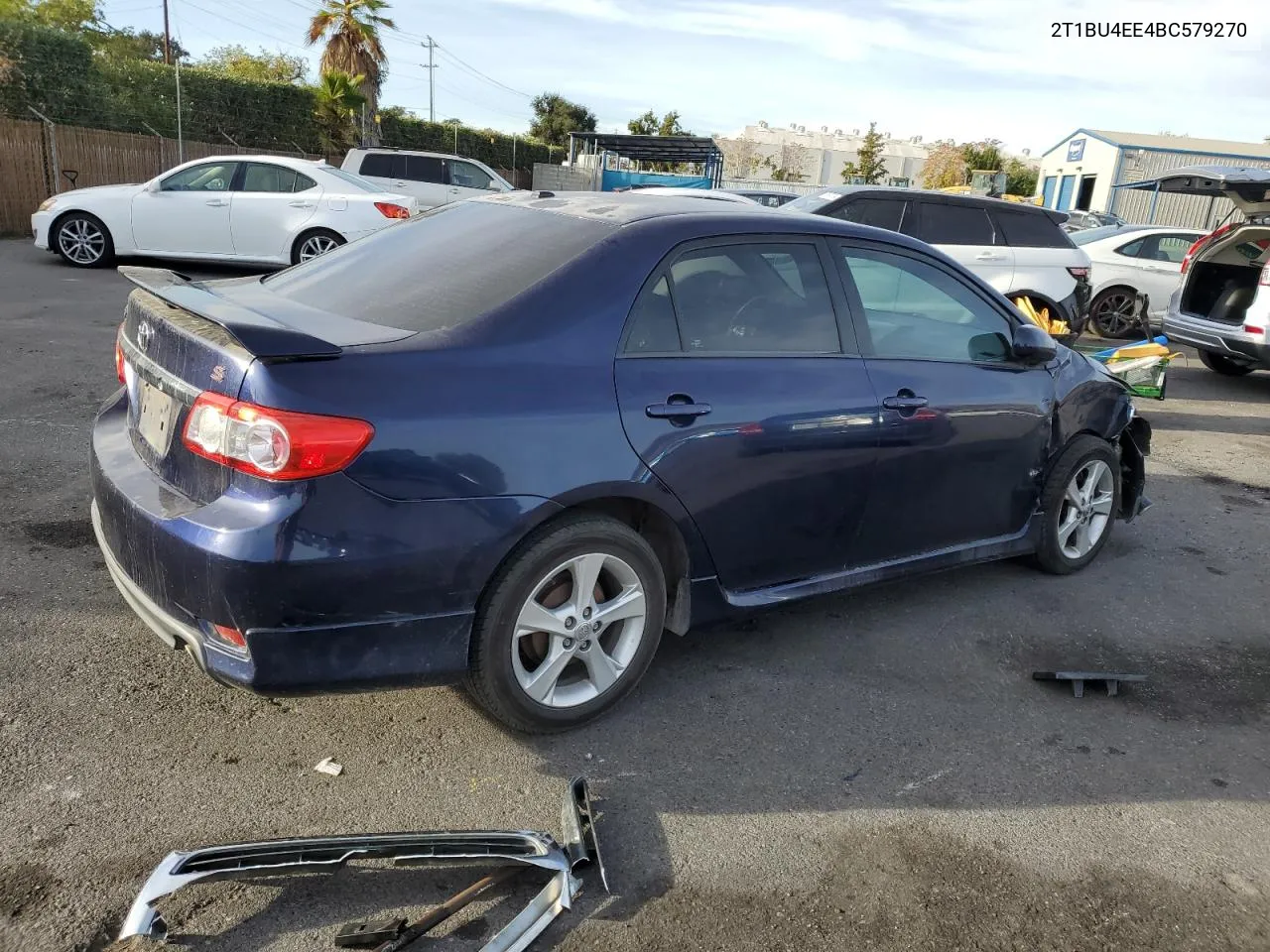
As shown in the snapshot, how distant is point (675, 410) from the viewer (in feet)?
10.4

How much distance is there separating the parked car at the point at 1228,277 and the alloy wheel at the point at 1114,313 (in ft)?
8.28

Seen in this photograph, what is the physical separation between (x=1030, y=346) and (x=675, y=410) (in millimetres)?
2023

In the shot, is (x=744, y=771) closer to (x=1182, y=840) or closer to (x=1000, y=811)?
(x=1000, y=811)

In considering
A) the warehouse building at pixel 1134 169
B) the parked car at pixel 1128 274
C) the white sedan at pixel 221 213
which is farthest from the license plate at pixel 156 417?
the warehouse building at pixel 1134 169

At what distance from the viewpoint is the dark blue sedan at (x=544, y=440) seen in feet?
8.52

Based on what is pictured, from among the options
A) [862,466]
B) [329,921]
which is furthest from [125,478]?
[862,466]

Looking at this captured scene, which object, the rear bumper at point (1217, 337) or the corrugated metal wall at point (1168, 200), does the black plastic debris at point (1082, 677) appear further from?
the corrugated metal wall at point (1168, 200)

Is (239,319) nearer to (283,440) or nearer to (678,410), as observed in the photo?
(283,440)

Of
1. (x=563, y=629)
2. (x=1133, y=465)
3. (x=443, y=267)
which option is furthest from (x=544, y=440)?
(x=1133, y=465)

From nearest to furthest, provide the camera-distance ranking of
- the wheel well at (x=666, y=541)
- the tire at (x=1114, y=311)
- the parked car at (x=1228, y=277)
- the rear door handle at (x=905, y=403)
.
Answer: the wheel well at (x=666, y=541) < the rear door handle at (x=905, y=403) < the parked car at (x=1228, y=277) < the tire at (x=1114, y=311)

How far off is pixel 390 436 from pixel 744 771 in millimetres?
1521

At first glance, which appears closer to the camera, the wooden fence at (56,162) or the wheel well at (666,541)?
the wheel well at (666,541)

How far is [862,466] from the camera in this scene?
12.1 ft

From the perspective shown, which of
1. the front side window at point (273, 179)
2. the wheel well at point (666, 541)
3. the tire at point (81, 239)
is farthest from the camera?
the tire at point (81, 239)
